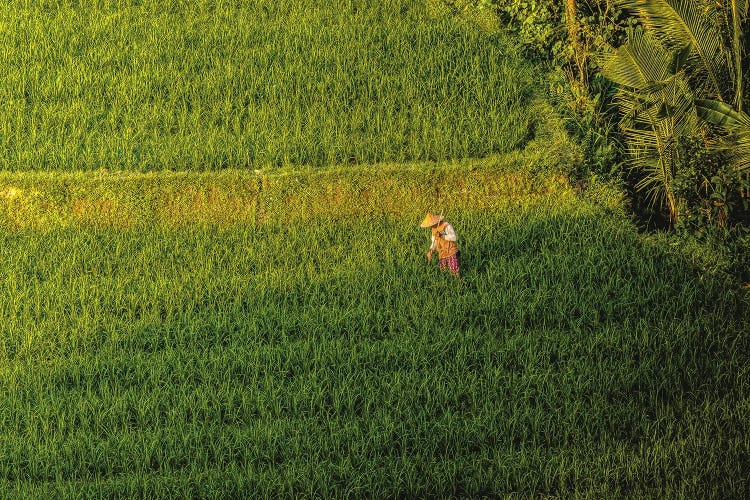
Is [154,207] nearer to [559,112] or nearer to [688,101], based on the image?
[559,112]

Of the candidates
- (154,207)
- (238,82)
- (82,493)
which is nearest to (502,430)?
(82,493)

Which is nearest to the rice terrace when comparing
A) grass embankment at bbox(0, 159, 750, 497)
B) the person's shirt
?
grass embankment at bbox(0, 159, 750, 497)

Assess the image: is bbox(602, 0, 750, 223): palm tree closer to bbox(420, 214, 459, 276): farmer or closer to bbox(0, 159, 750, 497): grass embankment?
bbox(0, 159, 750, 497): grass embankment

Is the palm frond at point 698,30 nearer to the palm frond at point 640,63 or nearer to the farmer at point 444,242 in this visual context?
the palm frond at point 640,63

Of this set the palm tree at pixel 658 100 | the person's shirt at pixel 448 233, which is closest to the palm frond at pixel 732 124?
the palm tree at pixel 658 100

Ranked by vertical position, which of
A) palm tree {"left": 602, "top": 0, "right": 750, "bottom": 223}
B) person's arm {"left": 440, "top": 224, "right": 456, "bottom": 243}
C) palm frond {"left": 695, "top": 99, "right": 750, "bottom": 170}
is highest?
palm tree {"left": 602, "top": 0, "right": 750, "bottom": 223}

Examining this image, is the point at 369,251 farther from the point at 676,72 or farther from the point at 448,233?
the point at 676,72

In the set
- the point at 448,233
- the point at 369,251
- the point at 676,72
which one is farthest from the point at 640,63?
the point at 369,251

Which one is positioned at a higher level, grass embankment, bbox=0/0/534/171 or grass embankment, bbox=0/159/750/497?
grass embankment, bbox=0/0/534/171
